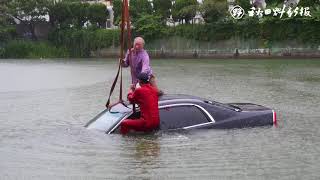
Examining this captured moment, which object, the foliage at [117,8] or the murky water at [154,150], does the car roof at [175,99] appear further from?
the foliage at [117,8]

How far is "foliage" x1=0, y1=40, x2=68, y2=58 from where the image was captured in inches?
2537

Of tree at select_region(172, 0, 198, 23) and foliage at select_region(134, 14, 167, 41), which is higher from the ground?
tree at select_region(172, 0, 198, 23)

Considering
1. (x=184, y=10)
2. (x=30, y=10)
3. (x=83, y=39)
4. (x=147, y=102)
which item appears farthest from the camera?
(x=30, y=10)

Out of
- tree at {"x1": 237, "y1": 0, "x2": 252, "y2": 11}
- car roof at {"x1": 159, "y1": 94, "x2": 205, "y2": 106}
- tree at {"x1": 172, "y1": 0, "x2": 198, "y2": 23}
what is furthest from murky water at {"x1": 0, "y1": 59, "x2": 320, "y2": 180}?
tree at {"x1": 172, "y1": 0, "x2": 198, "y2": 23}

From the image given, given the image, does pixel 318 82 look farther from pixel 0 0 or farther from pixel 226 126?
pixel 0 0

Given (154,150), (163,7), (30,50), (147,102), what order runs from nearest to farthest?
1. (154,150)
2. (147,102)
3. (163,7)
4. (30,50)

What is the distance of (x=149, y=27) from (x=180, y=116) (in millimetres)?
48613

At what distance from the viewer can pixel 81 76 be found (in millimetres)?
34531

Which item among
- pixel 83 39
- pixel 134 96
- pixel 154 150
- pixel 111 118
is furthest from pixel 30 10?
pixel 154 150

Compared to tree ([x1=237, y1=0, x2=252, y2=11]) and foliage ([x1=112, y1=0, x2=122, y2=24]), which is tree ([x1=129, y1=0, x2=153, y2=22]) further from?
tree ([x1=237, y1=0, x2=252, y2=11])

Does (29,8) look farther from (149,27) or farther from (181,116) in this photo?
(181,116)

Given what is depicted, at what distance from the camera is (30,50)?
64.8 metres

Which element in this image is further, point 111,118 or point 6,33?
point 6,33

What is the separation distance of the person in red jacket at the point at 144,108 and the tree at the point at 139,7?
51701mm
